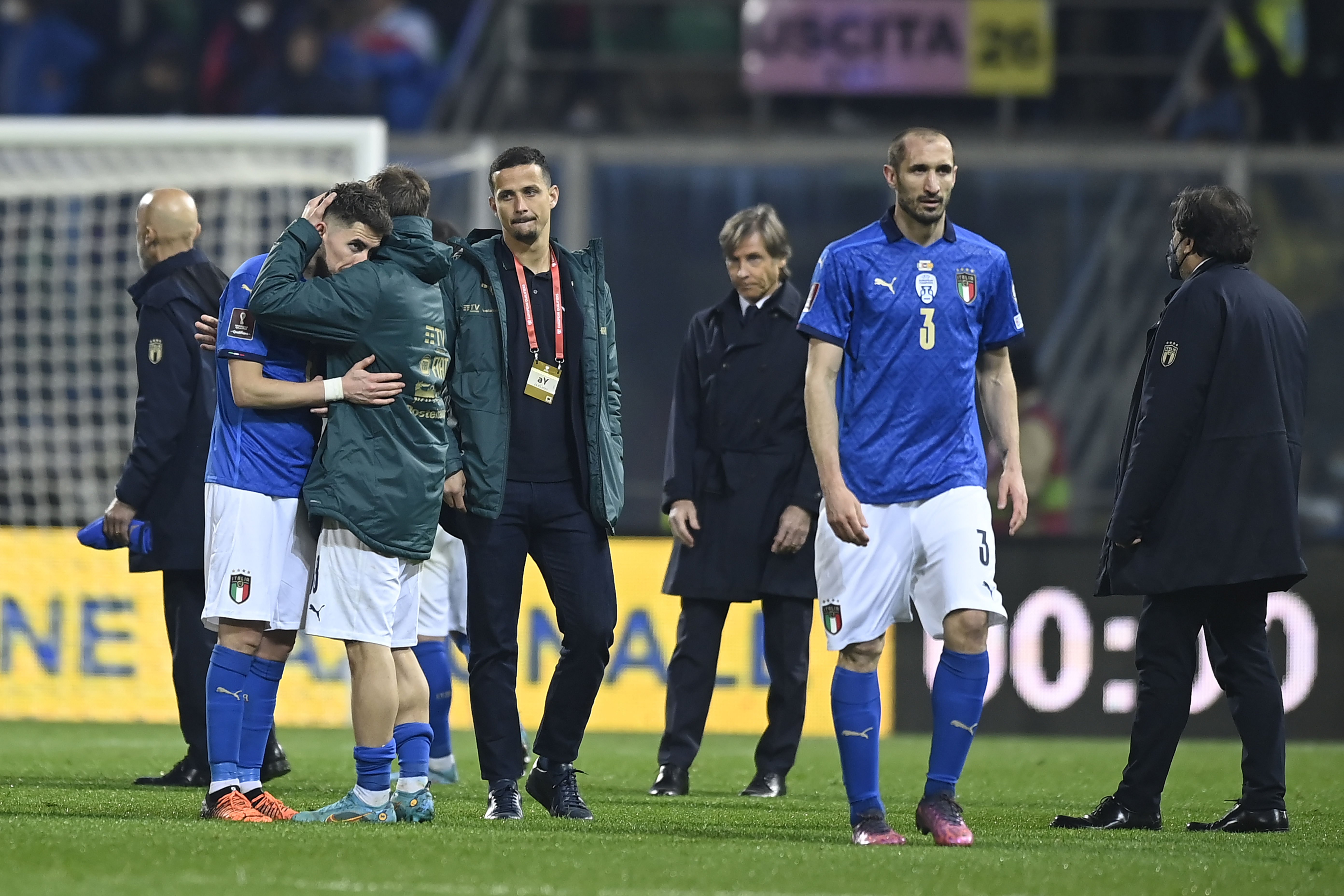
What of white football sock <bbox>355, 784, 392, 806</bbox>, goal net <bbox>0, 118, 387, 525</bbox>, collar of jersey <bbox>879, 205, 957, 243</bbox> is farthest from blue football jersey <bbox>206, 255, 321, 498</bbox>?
goal net <bbox>0, 118, 387, 525</bbox>

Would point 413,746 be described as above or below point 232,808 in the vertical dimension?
above

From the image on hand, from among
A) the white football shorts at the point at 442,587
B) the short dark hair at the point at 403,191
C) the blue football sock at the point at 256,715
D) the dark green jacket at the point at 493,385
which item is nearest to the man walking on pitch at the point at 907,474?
the dark green jacket at the point at 493,385

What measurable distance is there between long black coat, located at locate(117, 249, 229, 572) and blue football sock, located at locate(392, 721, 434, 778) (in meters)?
1.42

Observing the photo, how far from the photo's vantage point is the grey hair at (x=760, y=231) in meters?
7.86

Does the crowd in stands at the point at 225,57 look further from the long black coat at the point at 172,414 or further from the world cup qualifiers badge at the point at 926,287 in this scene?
the world cup qualifiers badge at the point at 926,287

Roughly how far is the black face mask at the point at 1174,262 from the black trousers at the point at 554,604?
228 cm

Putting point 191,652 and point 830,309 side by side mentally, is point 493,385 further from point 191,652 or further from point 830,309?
point 191,652

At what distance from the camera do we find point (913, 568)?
5828mm

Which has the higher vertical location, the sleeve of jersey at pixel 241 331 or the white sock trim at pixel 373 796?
the sleeve of jersey at pixel 241 331

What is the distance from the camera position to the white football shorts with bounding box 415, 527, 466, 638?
300 inches

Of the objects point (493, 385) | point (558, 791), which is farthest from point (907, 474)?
point (558, 791)

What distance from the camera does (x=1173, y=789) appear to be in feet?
26.5

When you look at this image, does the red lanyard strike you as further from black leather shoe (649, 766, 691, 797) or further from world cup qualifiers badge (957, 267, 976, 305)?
black leather shoe (649, 766, 691, 797)

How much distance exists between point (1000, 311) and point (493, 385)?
64.3 inches
